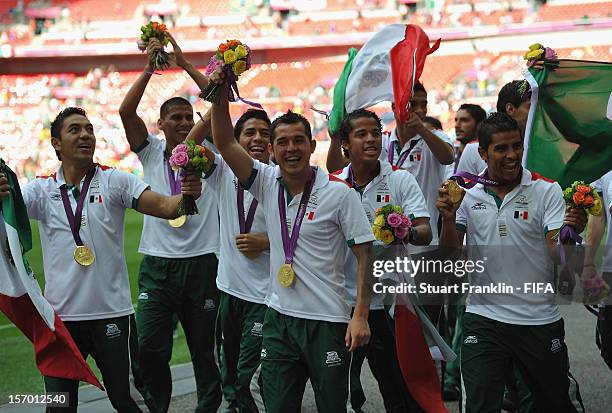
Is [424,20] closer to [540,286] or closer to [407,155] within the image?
[407,155]

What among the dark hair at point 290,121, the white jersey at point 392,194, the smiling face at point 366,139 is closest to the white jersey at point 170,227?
the white jersey at point 392,194

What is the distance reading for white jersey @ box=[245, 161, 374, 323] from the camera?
175 inches

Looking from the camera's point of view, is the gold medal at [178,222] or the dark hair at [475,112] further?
the dark hair at [475,112]

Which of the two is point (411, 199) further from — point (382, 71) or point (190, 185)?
point (382, 71)

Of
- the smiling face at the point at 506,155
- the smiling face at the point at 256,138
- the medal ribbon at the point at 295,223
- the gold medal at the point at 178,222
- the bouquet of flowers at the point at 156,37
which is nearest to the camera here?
the medal ribbon at the point at 295,223

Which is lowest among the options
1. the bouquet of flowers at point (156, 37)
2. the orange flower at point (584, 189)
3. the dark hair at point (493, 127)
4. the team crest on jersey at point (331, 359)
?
the team crest on jersey at point (331, 359)

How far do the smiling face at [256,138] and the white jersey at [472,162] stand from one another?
71.7 inches

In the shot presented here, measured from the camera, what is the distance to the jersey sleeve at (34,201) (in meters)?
5.29

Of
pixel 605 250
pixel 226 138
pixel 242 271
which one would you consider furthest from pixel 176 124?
pixel 605 250

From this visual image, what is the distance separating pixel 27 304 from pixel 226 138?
5.04 feet

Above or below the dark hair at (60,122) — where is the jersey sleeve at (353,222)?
below

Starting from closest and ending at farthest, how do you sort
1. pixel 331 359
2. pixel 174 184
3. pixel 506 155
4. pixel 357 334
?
pixel 357 334 < pixel 331 359 < pixel 506 155 < pixel 174 184

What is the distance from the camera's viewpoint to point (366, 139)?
534cm

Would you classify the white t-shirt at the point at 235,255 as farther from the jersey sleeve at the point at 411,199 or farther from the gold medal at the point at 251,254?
the jersey sleeve at the point at 411,199
